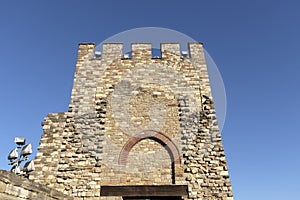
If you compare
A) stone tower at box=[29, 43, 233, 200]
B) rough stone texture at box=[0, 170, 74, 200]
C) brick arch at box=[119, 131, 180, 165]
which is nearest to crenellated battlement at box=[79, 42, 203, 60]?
stone tower at box=[29, 43, 233, 200]

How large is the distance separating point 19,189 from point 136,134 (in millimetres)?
4200

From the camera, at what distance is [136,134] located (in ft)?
25.0

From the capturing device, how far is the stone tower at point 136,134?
6.73 meters

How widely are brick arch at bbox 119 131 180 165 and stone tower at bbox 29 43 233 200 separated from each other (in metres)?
0.03

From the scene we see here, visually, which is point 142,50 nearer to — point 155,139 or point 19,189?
point 155,139

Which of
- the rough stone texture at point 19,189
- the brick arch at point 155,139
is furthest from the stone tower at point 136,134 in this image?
the rough stone texture at point 19,189

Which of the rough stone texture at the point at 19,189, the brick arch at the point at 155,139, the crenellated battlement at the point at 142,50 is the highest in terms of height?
the crenellated battlement at the point at 142,50

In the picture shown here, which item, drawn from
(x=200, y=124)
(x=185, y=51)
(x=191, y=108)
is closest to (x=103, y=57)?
(x=185, y=51)

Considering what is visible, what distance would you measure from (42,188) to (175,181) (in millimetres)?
3711

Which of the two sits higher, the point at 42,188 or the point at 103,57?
the point at 103,57

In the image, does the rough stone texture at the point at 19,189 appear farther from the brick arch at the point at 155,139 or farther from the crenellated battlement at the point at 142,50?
the crenellated battlement at the point at 142,50

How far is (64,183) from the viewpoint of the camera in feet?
22.1

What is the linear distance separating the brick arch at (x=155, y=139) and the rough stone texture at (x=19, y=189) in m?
2.93

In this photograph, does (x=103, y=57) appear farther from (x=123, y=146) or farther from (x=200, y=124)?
(x=200, y=124)
